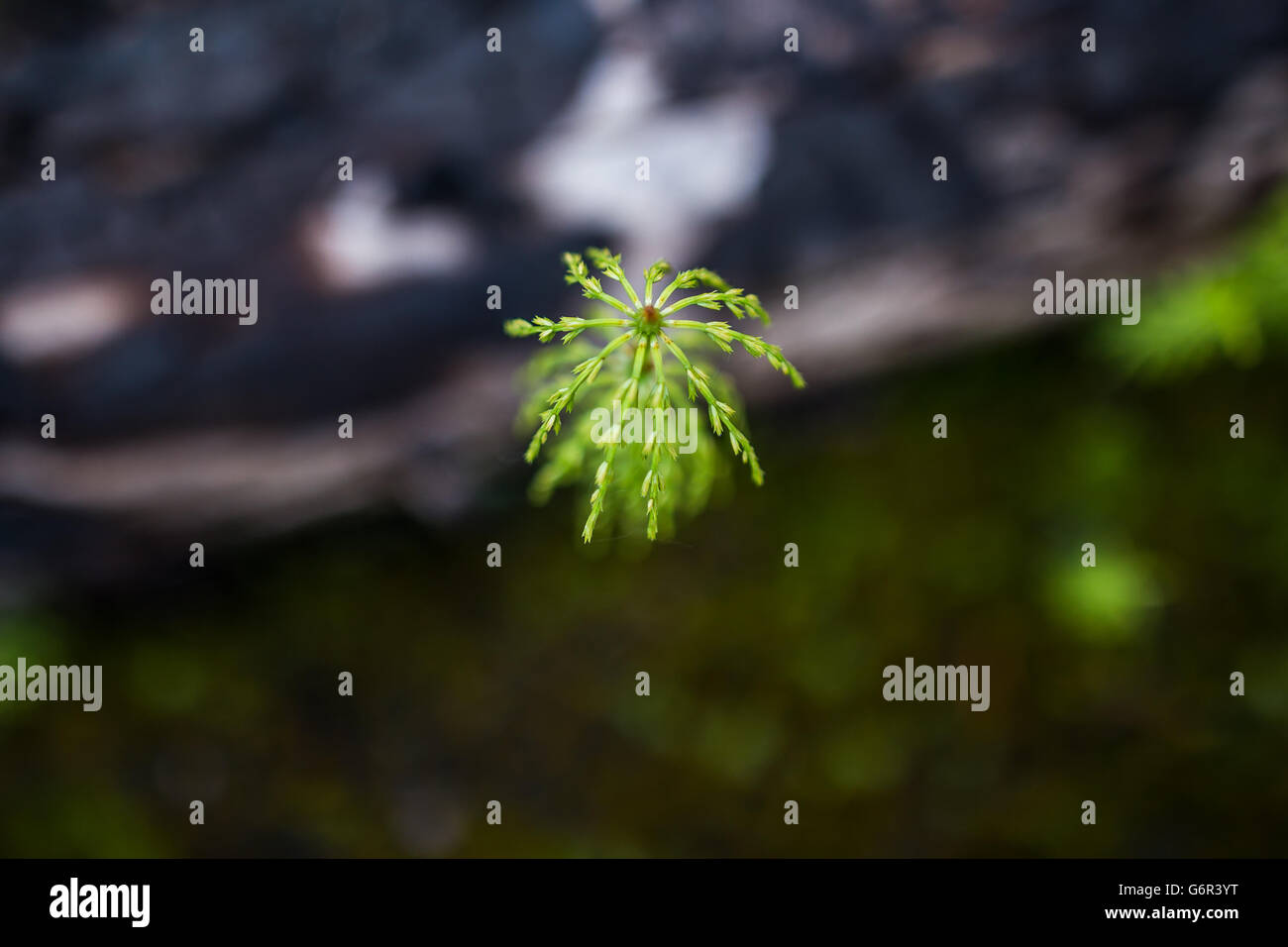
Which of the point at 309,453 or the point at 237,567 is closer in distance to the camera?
the point at 309,453

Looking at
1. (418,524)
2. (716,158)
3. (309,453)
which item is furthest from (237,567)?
(716,158)

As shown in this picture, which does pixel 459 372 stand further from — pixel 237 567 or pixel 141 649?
pixel 141 649

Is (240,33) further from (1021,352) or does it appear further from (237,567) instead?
(1021,352)

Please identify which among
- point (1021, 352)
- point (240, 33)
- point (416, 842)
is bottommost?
point (416, 842)
